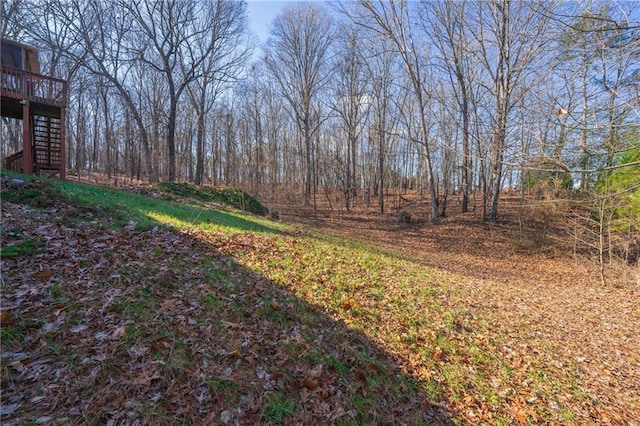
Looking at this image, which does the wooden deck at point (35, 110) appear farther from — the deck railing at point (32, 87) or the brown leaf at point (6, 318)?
the brown leaf at point (6, 318)

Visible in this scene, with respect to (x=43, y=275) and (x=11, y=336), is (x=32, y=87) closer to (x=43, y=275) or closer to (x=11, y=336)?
(x=43, y=275)

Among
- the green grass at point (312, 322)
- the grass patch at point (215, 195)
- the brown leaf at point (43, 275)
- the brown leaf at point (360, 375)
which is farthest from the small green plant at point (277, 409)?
the grass patch at point (215, 195)

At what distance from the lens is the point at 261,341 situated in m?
3.30

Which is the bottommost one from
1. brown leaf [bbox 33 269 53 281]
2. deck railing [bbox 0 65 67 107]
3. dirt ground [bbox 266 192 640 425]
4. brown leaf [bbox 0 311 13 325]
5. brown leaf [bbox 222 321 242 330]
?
dirt ground [bbox 266 192 640 425]

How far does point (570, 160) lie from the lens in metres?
4.59

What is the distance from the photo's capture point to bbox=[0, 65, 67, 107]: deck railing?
29.3ft

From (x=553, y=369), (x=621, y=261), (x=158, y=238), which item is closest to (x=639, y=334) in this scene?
(x=553, y=369)

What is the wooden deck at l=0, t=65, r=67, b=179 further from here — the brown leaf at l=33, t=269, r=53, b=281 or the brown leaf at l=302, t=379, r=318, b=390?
the brown leaf at l=302, t=379, r=318, b=390

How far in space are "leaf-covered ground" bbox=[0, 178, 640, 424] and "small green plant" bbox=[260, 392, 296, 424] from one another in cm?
1

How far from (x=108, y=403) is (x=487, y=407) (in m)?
3.56

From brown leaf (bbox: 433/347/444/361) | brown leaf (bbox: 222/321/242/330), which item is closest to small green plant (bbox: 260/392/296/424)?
brown leaf (bbox: 222/321/242/330)

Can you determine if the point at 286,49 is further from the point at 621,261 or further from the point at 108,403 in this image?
the point at 108,403

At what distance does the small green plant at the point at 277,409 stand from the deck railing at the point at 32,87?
11.7 metres

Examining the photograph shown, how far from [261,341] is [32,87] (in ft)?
38.7
